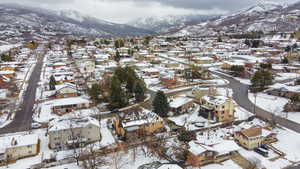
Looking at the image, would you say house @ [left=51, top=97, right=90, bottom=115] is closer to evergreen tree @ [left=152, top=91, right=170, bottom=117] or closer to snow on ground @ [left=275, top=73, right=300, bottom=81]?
evergreen tree @ [left=152, top=91, right=170, bottom=117]

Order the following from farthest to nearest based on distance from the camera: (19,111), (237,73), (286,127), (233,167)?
(237,73)
(19,111)
(286,127)
(233,167)

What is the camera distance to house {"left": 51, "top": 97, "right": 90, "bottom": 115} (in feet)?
84.6

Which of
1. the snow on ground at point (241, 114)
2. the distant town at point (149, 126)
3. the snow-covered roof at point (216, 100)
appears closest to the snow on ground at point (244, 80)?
the distant town at point (149, 126)

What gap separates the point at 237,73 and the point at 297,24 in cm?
12210

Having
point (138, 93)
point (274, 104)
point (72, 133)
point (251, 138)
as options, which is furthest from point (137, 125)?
point (274, 104)

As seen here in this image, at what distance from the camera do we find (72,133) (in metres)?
18.0

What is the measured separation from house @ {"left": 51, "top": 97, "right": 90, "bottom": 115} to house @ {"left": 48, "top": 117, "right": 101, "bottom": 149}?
22.5ft

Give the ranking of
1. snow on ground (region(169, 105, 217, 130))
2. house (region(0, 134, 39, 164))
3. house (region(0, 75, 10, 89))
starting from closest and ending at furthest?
house (region(0, 134, 39, 164)) < snow on ground (region(169, 105, 217, 130)) < house (region(0, 75, 10, 89))

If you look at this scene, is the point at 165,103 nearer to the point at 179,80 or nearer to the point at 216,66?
the point at 179,80

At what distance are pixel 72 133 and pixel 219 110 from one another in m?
14.6

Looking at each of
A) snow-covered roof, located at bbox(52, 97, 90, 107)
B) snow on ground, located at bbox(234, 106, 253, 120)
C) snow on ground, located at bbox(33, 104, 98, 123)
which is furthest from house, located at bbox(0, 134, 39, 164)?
snow on ground, located at bbox(234, 106, 253, 120)

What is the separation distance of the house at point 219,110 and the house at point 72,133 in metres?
11.7

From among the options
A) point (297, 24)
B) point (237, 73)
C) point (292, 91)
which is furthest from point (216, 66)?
point (297, 24)

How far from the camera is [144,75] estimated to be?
43.5 metres
